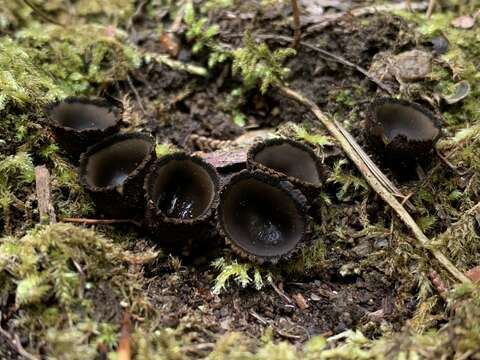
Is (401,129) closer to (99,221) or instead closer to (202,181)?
(202,181)

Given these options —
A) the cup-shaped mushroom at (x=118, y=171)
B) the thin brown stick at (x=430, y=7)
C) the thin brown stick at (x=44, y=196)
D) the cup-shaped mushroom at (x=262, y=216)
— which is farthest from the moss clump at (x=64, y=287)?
the thin brown stick at (x=430, y=7)

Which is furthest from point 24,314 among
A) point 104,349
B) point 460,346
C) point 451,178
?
point 451,178

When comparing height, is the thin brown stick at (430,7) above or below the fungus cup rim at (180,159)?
above

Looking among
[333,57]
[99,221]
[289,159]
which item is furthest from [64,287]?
[333,57]

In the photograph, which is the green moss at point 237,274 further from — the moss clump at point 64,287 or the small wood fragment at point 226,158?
the small wood fragment at point 226,158

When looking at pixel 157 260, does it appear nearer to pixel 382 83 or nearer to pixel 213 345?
pixel 213 345

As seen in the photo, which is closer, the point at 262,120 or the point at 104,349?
the point at 104,349

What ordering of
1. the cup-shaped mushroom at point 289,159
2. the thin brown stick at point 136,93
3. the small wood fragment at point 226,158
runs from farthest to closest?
the thin brown stick at point 136,93, the small wood fragment at point 226,158, the cup-shaped mushroom at point 289,159
